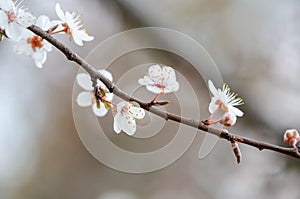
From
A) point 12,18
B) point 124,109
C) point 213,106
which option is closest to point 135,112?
point 124,109

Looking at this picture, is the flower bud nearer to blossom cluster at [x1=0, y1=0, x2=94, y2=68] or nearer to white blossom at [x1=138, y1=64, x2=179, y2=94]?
white blossom at [x1=138, y1=64, x2=179, y2=94]

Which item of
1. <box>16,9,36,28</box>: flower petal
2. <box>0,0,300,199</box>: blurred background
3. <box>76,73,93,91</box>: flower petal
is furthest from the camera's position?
<box>0,0,300,199</box>: blurred background

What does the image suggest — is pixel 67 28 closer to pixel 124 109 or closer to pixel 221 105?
pixel 124 109

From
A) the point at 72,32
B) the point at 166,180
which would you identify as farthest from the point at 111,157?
the point at 72,32

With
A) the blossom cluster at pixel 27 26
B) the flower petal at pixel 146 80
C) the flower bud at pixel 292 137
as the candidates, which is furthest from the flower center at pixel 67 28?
the flower bud at pixel 292 137

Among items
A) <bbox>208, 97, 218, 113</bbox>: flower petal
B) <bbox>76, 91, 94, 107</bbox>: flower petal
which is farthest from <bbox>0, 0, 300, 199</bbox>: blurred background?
<bbox>208, 97, 218, 113</bbox>: flower petal

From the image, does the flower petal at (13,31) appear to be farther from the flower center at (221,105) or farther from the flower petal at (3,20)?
the flower center at (221,105)
